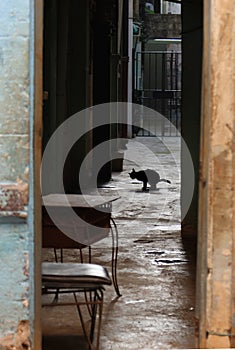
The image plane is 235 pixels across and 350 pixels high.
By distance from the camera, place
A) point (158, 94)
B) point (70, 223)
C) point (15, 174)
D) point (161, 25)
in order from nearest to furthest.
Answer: point (15, 174) → point (70, 223) → point (158, 94) → point (161, 25)

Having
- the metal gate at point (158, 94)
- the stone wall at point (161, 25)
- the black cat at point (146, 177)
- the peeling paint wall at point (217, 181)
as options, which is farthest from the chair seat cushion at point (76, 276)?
the stone wall at point (161, 25)

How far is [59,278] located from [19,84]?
3.87 ft

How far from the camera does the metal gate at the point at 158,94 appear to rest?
27.3 metres

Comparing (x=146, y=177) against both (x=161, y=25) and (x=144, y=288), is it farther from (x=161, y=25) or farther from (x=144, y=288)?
(x=161, y=25)

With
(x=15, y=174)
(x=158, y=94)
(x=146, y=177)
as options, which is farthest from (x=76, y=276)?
(x=158, y=94)

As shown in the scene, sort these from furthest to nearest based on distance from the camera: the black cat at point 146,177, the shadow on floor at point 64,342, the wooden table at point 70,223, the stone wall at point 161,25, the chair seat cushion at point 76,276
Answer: the stone wall at point 161,25, the black cat at point 146,177, the wooden table at point 70,223, the shadow on floor at point 64,342, the chair seat cushion at point 76,276

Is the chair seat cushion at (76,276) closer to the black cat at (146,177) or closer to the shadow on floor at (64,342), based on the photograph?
the shadow on floor at (64,342)

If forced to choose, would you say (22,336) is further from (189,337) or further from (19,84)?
(189,337)

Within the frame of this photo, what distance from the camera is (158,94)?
28.6 m

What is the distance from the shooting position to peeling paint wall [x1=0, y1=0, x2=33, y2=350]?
12.0 ft

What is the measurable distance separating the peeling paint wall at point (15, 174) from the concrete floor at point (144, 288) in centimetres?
104

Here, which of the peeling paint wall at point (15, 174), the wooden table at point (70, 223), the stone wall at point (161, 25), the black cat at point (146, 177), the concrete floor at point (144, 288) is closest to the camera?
the peeling paint wall at point (15, 174)

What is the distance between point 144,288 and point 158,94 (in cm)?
2269

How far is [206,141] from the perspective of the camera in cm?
380
